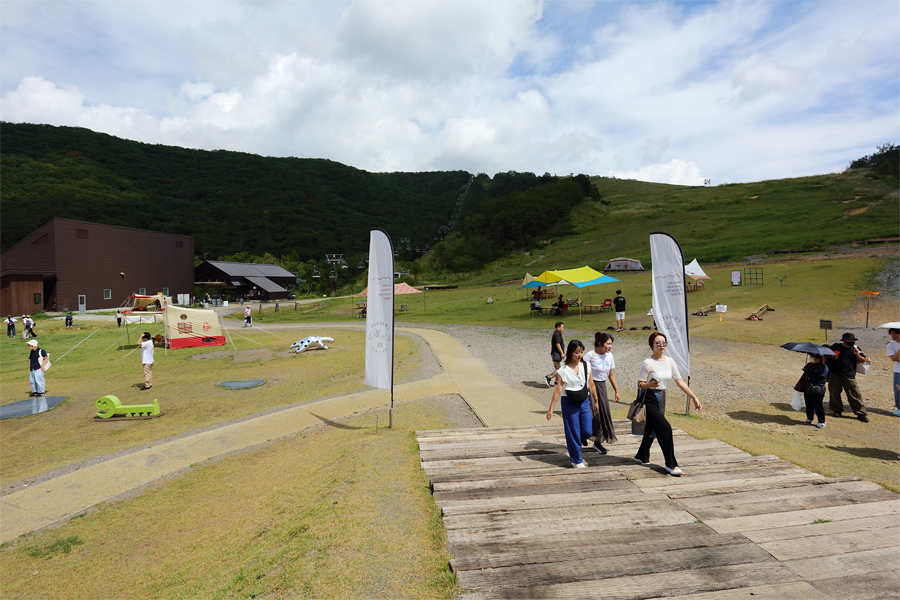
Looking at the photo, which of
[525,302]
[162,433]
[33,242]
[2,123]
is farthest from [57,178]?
[162,433]

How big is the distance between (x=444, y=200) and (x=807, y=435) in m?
197

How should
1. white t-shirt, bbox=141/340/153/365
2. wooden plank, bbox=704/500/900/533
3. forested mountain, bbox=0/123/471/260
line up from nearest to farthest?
wooden plank, bbox=704/500/900/533 < white t-shirt, bbox=141/340/153/365 < forested mountain, bbox=0/123/471/260

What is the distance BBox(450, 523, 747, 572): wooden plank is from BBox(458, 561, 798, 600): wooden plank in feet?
1.00

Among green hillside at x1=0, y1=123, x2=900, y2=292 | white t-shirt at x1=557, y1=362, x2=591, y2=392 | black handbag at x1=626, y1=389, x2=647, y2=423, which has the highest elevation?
green hillside at x1=0, y1=123, x2=900, y2=292

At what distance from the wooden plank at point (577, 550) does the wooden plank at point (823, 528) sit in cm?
21

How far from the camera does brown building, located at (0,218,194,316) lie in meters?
44.6

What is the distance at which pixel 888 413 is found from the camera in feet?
31.6

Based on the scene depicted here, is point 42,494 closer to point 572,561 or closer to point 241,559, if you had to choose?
point 241,559

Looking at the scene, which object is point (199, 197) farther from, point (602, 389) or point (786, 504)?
point (786, 504)

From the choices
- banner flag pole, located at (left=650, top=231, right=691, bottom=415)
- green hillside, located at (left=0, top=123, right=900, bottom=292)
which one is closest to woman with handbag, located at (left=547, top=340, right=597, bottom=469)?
banner flag pole, located at (left=650, top=231, right=691, bottom=415)

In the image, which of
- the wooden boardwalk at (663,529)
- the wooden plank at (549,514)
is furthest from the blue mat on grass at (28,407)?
the wooden plank at (549,514)

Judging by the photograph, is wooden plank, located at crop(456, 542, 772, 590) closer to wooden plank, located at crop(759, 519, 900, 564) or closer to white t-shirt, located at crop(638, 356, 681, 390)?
wooden plank, located at crop(759, 519, 900, 564)

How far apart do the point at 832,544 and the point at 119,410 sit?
14.4 m

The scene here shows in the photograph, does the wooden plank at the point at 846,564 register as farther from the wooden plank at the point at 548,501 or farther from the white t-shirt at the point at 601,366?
the white t-shirt at the point at 601,366
